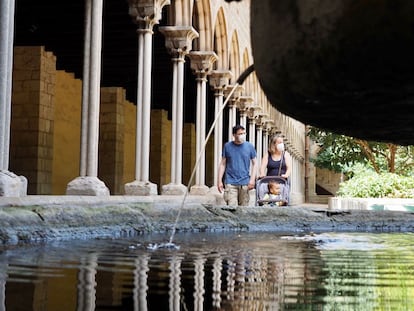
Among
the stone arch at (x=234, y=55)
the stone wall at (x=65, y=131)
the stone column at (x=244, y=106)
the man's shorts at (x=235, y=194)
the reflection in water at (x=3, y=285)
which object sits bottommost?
the reflection in water at (x=3, y=285)

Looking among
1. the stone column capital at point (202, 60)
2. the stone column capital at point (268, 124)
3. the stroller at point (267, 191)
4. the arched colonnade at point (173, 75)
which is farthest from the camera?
the stone column capital at point (268, 124)

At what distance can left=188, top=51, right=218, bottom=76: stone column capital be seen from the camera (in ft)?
45.2

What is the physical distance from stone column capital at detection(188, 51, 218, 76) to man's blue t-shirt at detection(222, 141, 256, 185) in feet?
20.0

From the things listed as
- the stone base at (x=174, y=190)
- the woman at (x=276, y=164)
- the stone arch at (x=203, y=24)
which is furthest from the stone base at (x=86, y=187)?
the stone arch at (x=203, y=24)

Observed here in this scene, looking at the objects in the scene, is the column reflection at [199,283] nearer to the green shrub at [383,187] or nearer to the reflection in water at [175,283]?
the reflection in water at [175,283]

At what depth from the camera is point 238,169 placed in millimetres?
7828

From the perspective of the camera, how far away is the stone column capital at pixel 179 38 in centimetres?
1167

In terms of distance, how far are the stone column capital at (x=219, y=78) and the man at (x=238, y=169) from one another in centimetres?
803

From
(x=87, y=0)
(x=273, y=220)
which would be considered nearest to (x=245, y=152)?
(x=273, y=220)

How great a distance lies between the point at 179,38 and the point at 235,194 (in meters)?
4.61

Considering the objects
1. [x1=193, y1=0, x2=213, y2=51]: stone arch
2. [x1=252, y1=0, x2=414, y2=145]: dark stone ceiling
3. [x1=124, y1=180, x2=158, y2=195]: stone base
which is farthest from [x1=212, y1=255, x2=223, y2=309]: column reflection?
[x1=193, y1=0, x2=213, y2=51]: stone arch

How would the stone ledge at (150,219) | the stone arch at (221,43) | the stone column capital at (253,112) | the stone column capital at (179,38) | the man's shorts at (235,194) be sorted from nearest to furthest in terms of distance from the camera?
the stone ledge at (150,219)
the man's shorts at (235,194)
the stone column capital at (179,38)
the stone arch at (221,43)
the stone column capital at (253,112)

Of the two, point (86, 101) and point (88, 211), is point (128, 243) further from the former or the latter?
point (86, 101)

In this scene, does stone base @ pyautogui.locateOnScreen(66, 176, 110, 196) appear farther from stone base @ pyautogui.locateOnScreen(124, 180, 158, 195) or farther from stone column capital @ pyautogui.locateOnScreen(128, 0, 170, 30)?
stone column capital @ pyautogui.locateOnScreen(128, 0, 170, 30)
